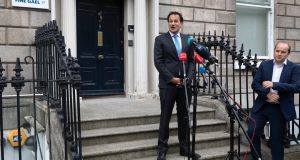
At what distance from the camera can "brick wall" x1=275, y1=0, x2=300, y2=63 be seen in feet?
33.9

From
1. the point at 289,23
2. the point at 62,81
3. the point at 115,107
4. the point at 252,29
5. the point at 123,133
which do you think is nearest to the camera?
the point at 62,81

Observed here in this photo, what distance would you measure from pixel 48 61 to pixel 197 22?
13.9 feet

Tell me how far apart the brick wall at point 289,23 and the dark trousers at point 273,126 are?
19.7ft

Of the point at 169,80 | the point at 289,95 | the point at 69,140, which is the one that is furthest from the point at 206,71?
the point at 69,140

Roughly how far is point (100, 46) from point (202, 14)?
8.56ft

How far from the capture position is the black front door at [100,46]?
755 centimetres

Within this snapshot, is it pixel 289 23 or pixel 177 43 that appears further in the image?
pixel 289 23

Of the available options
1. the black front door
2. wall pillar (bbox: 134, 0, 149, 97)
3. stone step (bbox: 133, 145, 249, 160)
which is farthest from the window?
stone step (bbox: 133, 145, 249, 160)

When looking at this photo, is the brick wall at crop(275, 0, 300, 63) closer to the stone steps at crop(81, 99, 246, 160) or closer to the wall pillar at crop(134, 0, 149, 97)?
→ the wall pillar at crop(134, 0, 149, 97)

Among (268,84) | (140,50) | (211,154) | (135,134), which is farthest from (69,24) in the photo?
(268,84)

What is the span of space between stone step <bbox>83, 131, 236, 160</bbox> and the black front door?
2750 millimetres

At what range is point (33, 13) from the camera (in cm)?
666

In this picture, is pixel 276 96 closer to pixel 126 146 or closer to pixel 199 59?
pixel 199 59

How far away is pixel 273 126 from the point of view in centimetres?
482
